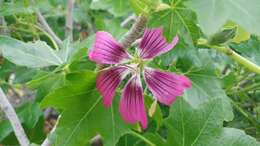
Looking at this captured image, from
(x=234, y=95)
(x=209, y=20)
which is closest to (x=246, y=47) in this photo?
(x=234, y=95)

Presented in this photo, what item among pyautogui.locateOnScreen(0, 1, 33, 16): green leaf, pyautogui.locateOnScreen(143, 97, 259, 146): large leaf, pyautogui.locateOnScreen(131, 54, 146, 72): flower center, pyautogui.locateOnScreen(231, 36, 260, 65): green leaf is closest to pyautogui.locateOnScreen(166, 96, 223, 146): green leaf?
pyautogui.locateOnScreen(143, 97, 259, 146): large leaf

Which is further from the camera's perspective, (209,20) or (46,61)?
(46,61)

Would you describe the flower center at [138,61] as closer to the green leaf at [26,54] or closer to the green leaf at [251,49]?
the green leaf at [26,54]

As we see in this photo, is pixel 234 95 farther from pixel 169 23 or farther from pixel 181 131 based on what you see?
pixel 169 23

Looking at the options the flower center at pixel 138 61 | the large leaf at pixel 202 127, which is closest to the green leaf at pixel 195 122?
the large leaf at pixel 202 127

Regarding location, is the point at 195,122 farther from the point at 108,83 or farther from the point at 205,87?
the point at 108,83

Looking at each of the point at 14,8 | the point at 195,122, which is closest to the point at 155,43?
the point at 195,122
